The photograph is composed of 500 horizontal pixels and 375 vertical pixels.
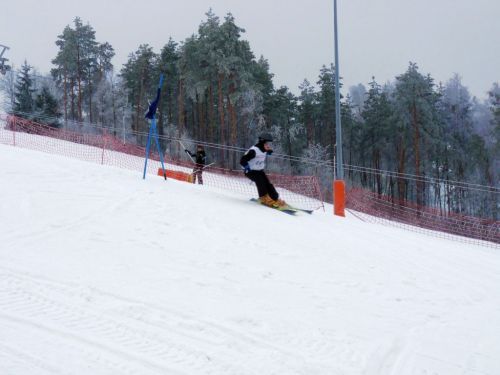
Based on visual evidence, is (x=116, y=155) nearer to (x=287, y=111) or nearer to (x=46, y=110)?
(x=46, y=110)

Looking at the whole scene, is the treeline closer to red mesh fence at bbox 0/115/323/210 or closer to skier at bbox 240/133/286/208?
red mesh fence at bbox 0/115/323/210

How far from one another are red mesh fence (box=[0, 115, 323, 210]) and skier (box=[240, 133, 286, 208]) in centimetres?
1046

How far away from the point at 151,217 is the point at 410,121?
36.5 m

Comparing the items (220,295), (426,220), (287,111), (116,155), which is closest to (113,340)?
(220,295)

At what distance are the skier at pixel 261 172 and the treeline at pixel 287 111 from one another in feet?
79.5

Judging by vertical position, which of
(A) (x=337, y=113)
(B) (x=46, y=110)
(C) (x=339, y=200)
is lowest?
(C) (x=339, y=200)

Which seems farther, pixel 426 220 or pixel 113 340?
pixel 426 220

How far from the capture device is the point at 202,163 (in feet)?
55.1

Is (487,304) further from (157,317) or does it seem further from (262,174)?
(262,174)

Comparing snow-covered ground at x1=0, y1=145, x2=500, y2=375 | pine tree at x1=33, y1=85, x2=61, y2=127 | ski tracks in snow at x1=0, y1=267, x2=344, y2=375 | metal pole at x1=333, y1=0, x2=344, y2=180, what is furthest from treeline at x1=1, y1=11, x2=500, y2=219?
ski tracks in snow at x1=0, y1=267, x2=344, y2=375

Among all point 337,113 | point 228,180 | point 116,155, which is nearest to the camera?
point 337,113

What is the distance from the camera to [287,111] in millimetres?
48312

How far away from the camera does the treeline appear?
3878cm

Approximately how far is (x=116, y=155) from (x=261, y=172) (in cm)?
1843
